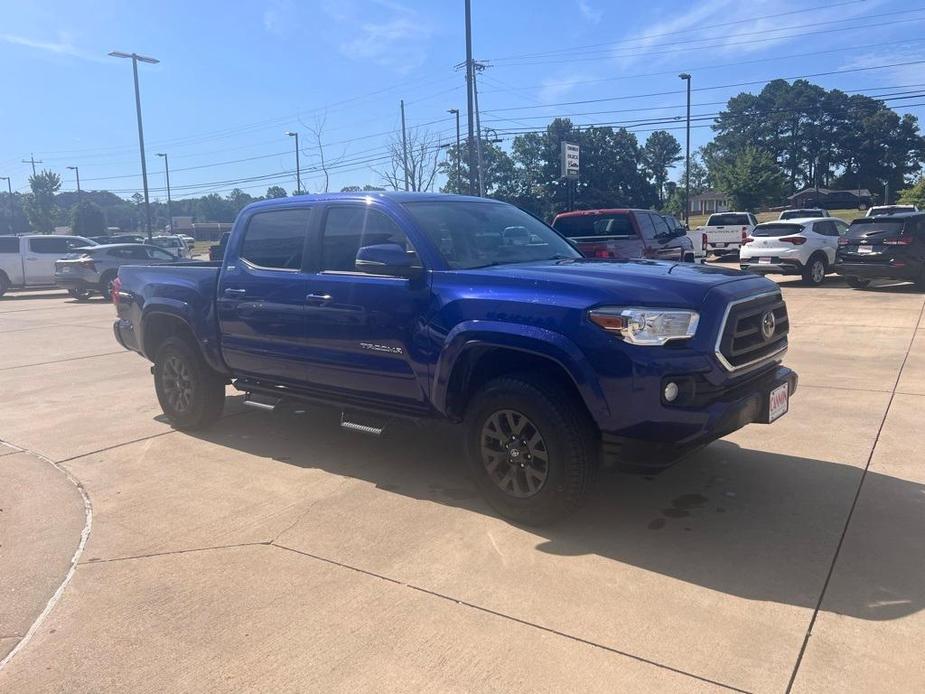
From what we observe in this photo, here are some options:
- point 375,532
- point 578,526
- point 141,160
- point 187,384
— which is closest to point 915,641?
point 578,526

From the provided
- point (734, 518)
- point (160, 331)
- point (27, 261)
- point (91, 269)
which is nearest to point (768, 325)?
point (734, 518)

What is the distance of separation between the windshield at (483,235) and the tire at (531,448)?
0.95 metres

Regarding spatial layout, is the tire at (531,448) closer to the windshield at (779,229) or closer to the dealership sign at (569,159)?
the windshield at (779,229)

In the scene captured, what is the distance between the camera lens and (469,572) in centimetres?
364

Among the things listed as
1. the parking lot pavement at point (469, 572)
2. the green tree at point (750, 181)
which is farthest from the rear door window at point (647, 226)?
the green tree at point (750, 181)

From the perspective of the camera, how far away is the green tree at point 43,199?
72562 mm

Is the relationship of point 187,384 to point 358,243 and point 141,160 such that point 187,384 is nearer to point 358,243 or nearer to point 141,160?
point 358,243

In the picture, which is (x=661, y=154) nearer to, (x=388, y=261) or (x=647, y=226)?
(x=647, y=226)

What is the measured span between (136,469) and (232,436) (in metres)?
0.92

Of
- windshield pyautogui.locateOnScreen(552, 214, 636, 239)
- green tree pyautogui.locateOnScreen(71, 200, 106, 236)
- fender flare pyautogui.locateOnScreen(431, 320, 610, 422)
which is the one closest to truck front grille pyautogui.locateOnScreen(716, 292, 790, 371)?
fender flare pyautogui.locateOnScreen(431, 320, 610, 422)

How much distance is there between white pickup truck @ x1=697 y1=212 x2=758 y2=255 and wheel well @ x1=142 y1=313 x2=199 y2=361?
80.2 feet

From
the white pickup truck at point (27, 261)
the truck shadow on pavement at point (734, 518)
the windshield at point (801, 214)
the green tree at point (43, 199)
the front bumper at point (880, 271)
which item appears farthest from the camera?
the green tree at point (43, 199)

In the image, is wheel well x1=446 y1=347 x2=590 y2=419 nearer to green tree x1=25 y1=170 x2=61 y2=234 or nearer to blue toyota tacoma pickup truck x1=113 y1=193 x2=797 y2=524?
blue toyota tacoma pickup truck x1=113 y1=193 x2=797 y2=524

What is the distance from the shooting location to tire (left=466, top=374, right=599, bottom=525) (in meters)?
3.81
